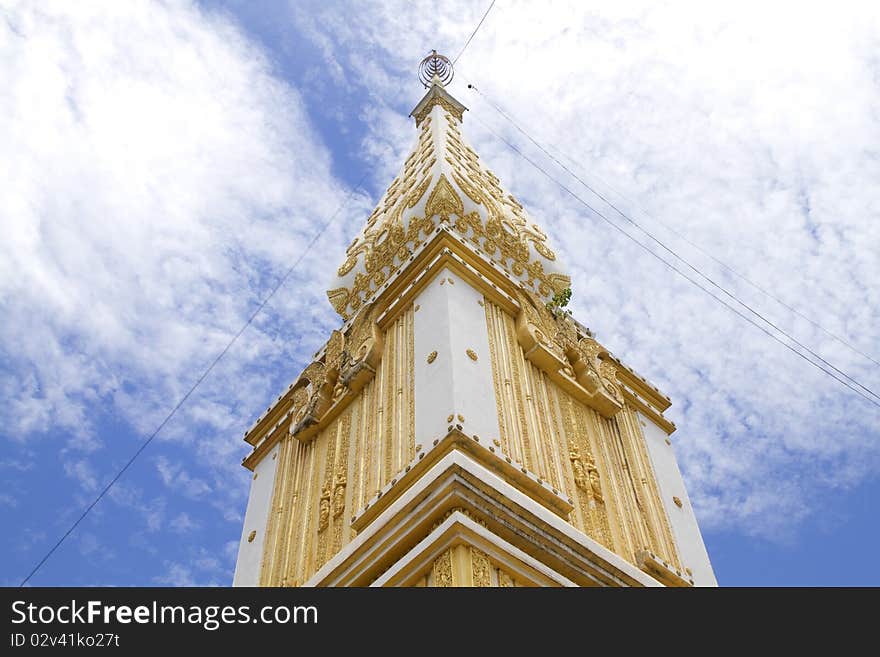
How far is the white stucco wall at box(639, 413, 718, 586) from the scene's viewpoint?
9.15 meters

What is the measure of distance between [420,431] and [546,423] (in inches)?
60.0

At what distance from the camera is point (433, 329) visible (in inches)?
350

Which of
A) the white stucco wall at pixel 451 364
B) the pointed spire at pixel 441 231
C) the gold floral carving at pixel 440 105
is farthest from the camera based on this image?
the gold floral carving at pixel 440 105

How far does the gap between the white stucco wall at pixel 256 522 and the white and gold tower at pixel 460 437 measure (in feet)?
0.08

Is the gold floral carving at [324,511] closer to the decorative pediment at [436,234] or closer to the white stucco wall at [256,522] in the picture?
the white stucco wall at [256,522]

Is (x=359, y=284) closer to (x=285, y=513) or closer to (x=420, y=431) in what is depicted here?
(x=285, y=513)

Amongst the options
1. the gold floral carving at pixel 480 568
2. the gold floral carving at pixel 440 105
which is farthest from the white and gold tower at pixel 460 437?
the gold floral carving at pixel 440 105

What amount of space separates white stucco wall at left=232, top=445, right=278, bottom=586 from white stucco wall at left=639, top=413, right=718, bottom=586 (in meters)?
4.13

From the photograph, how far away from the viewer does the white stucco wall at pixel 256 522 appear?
9.38m

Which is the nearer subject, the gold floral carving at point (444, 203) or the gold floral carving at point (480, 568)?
the gold floral carving at point (480, 568)

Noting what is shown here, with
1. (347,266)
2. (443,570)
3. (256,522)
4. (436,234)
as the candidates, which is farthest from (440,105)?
(443,570)

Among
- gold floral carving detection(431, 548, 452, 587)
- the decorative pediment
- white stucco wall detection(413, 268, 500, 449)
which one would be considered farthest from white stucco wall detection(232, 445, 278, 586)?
gold floral carving detection(431, 548, 452, 587)
